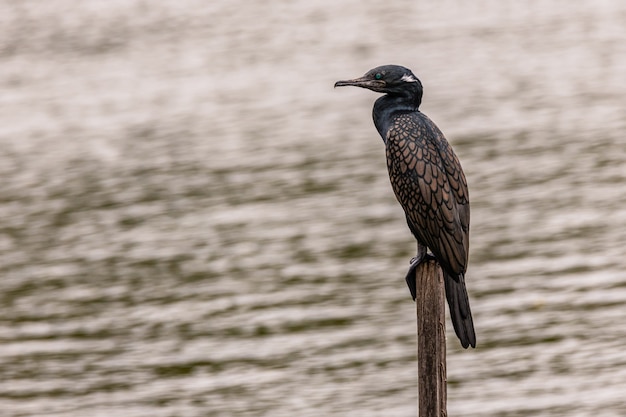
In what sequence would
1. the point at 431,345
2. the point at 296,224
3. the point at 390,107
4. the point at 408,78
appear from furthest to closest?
the point at 296,224
the point at 390,107
the point at 408,78
the point at 431,345

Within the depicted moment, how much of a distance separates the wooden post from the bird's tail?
5 centimetres

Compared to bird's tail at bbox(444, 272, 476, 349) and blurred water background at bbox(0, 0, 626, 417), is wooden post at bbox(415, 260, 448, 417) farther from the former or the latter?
blurred water background at bbox(0, 0, 626, 417)

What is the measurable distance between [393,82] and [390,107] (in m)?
0.15

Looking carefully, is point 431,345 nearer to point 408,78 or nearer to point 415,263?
point 415,263

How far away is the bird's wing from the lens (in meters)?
5.16

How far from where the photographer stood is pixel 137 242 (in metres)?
12.5

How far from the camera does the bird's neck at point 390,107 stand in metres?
5.40

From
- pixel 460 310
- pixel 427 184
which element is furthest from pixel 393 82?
pixel 460 310

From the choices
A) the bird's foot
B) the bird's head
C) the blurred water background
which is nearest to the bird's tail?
the bird's foot

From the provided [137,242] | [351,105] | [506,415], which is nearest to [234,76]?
[351,105]

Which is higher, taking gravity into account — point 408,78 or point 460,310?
point 408,78

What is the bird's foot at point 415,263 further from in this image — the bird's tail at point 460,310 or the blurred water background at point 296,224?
the blurred water background at point 296,224

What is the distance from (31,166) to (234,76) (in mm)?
5015

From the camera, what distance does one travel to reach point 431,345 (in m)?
4.99
